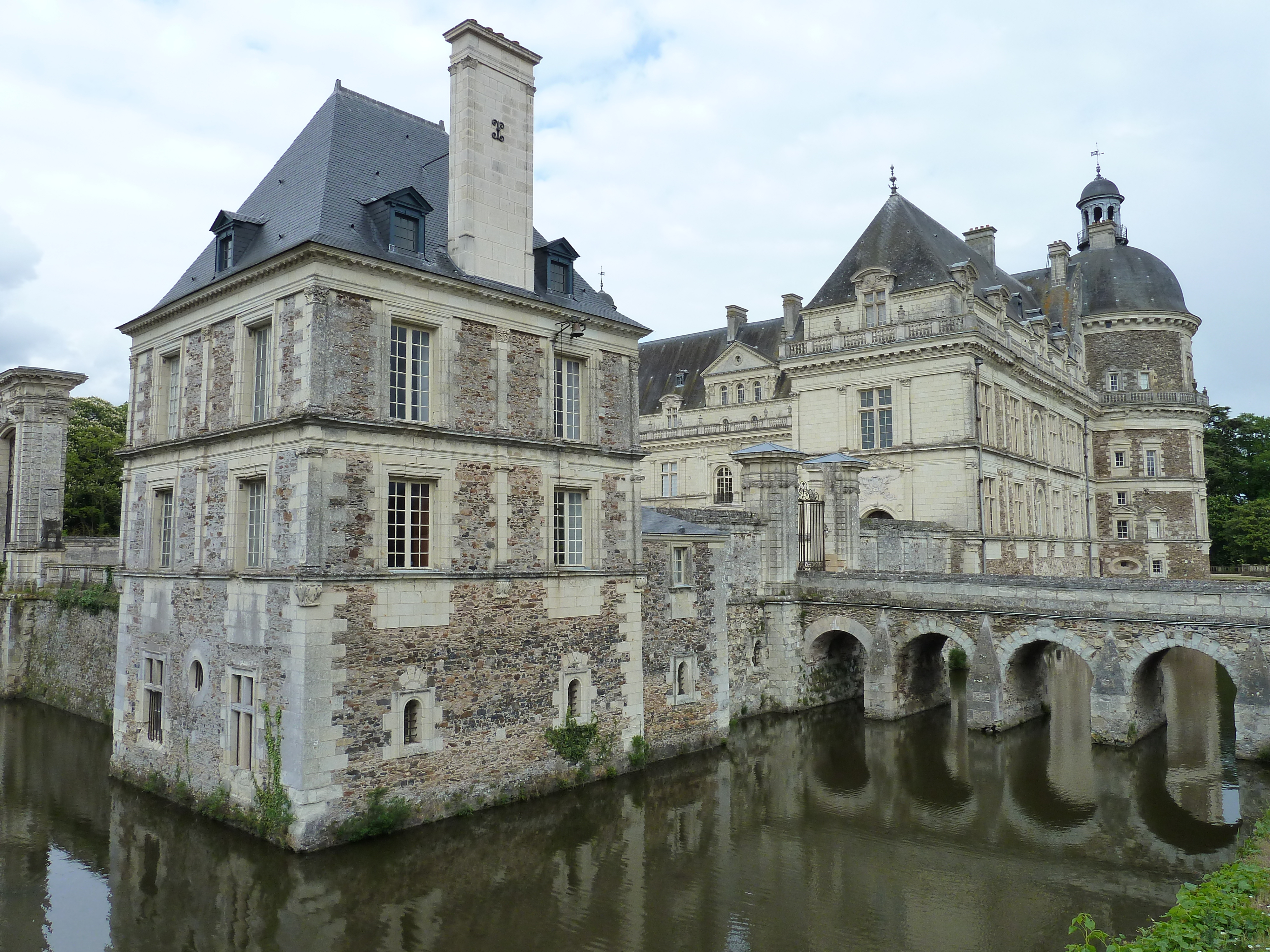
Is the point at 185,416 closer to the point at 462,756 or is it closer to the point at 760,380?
the point at 462,756

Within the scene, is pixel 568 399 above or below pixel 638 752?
above

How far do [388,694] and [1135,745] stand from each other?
16583mm

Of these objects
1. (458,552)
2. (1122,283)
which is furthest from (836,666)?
(1122,283)

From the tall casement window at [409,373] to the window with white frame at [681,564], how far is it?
7.17 meters

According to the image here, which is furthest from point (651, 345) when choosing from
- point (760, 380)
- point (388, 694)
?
point (388, 694)

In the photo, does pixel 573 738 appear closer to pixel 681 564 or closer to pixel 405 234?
pixel 681 564

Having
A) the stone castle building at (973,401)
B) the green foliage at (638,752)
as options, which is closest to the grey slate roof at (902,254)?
the stone castle building at (973,401)

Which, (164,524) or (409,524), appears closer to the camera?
(409,524)

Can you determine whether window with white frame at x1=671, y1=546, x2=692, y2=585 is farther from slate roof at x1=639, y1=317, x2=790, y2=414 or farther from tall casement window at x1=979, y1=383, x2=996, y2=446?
slate roof at x1=639, y1=317, x2=790, y2=414

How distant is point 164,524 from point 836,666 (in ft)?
58.2

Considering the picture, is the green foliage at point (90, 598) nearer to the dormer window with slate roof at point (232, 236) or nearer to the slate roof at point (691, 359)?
the dormer window with slate roof at point (232, 236)

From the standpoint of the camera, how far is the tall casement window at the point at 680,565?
798 inches

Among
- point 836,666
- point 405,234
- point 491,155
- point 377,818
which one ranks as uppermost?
point 491,155

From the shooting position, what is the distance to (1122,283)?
156ft
